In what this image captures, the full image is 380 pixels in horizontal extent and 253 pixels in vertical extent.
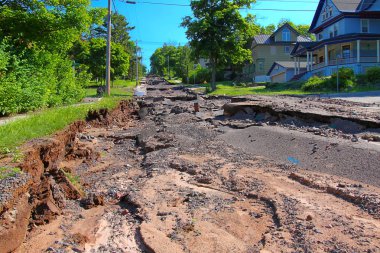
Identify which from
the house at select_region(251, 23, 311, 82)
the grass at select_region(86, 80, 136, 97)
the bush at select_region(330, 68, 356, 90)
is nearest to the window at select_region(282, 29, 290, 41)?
the house at select_region(251, 23, 311, 82)

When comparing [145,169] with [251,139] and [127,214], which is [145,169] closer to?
[127,214]

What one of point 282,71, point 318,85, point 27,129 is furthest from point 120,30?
point 27,129

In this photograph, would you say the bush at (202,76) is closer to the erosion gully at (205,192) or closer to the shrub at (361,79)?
the shrub at (361,79)

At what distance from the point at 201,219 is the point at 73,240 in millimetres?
1789

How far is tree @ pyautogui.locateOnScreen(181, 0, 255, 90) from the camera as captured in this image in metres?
37.9

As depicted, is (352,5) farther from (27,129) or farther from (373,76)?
(27,129)

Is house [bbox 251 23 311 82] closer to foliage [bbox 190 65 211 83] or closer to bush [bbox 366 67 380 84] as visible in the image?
foliage [bbox 190 65 211 83]

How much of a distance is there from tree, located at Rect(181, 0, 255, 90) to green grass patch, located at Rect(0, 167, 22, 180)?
33067mm

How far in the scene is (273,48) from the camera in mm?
57094

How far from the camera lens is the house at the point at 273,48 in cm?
5694

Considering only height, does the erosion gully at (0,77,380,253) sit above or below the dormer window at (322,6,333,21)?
below

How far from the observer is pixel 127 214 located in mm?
6062

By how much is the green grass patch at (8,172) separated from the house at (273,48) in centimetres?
5290

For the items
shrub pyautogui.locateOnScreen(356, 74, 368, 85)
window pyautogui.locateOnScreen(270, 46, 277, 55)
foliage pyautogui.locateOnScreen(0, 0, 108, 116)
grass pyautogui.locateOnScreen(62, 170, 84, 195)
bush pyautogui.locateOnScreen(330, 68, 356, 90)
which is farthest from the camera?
window pyautogui.locateOnScreen(270, 46, 277, 55)
